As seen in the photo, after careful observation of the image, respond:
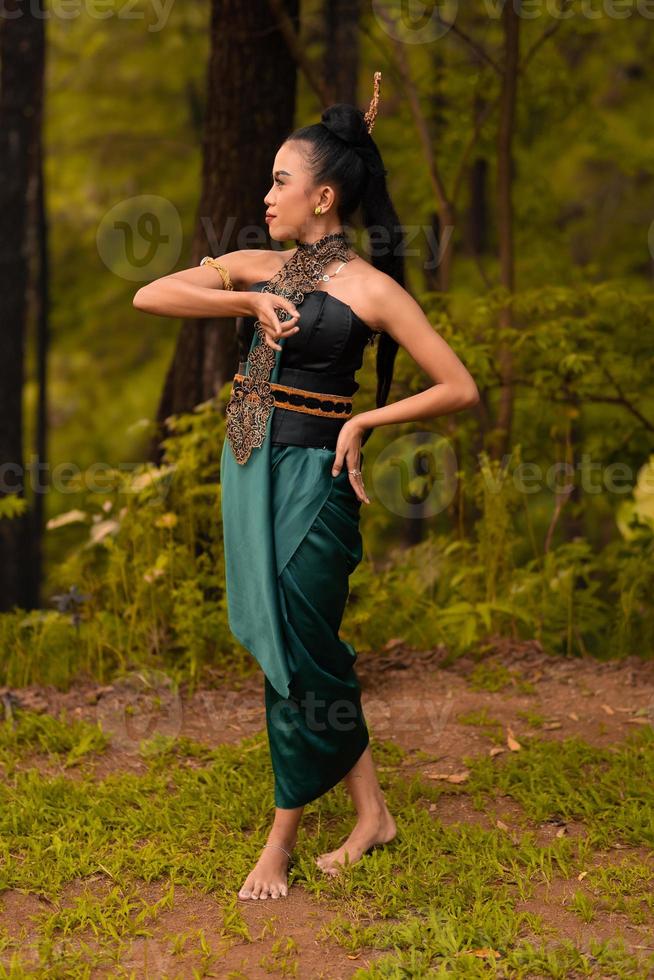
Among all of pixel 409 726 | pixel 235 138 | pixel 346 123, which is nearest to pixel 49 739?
pixel 409 726

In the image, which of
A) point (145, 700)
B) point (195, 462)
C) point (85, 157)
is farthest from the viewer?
point (85, 157)

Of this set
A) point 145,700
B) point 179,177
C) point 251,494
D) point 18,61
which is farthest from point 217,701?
point 179,177

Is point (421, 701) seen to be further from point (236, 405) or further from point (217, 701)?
point (236, 405)

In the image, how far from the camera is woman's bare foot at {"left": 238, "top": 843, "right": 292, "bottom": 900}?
371cm

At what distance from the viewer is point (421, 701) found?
5477mm

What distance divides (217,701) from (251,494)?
213cm

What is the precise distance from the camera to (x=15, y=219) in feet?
28.9

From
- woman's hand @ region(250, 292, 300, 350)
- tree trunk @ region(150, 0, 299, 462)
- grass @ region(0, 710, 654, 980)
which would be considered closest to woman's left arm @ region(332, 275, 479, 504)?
woman's hand @ region(250, 292, 300, 350)

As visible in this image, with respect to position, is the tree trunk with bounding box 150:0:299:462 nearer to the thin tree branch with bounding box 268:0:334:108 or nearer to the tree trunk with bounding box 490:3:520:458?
the thin tree branch with bounding box 268:0:334:108

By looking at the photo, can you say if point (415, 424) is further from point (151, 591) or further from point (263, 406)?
point (263, 406)

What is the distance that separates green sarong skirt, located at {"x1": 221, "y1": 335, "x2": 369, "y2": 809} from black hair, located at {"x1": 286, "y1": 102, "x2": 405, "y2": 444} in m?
0.30

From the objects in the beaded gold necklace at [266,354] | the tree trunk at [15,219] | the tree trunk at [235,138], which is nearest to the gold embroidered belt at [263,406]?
the beaded gold necklace at [266,354]

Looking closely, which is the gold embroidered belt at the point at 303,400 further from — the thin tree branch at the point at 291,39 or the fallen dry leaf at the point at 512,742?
the thin tree branch at the point at 291,39

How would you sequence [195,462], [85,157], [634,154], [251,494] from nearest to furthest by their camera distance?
[251,494] < [195,462] < [634,154] < [85,157]
